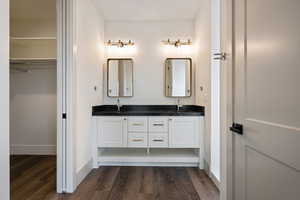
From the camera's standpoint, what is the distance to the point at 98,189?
88.1 inches

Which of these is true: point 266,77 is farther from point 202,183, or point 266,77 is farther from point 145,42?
point 145,42

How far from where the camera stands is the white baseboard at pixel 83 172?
234 centimetres

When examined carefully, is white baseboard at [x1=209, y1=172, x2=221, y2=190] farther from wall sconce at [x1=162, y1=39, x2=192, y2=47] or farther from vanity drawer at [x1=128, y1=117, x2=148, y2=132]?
wall sconce at [x1=162, y1=39, x2=192, y2=47]

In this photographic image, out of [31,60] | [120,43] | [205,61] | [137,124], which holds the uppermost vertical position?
[120,43]

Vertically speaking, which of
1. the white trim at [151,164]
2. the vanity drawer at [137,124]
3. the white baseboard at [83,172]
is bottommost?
the white trim at [151,164]

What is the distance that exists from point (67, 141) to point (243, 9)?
2.05 meters

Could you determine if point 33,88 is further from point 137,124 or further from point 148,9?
point 148,9

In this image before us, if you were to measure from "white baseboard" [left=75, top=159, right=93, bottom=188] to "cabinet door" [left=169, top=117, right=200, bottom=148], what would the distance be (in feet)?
4.08

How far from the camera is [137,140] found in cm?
302

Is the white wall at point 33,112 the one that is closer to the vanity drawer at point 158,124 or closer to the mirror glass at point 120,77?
the mirror glass at point 120,77

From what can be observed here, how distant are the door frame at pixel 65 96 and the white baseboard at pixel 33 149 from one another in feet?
5.27

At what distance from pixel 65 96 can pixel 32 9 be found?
2061mm

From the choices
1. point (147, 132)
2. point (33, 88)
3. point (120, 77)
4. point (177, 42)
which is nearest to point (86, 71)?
point (120, 77)

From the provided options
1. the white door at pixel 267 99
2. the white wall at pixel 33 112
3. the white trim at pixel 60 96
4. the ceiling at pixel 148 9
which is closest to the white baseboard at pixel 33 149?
the white wall at pixel 33 112
